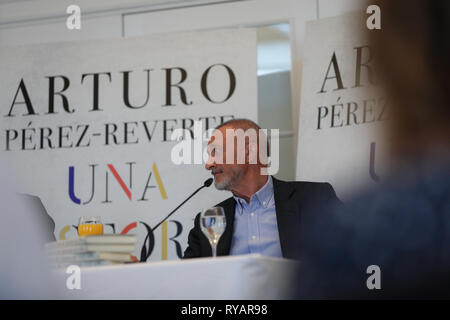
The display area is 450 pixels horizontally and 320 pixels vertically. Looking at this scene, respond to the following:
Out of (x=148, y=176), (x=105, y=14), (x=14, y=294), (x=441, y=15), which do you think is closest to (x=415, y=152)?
(x=441, y=15)

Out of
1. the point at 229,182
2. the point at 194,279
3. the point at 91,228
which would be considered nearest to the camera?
the point at 194,279

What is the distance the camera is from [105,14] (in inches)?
145

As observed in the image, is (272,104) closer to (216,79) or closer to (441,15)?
(216,79)

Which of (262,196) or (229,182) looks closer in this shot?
(262,196)

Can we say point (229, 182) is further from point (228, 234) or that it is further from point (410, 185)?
point (410, 185)

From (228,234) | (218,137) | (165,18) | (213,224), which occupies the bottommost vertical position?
(228,234)

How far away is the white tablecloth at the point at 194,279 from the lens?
3.55 ft

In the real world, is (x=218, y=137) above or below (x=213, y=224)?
above

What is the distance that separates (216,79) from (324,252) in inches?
112

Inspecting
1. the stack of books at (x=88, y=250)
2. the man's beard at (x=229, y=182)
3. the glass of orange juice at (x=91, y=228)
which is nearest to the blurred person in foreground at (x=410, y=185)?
the stack of books at (x=88, y=250)

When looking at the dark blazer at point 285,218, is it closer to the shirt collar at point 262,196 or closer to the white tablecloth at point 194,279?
the shirt collar at point 262,196

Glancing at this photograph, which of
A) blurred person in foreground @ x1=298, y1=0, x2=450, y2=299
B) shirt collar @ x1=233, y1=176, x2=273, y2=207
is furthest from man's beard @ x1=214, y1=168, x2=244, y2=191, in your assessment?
blurred person in foreground @ x1=298, y1=0, x2=450, y2=299

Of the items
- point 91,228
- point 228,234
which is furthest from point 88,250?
point 228,234

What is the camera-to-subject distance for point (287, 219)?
7.36 ft
